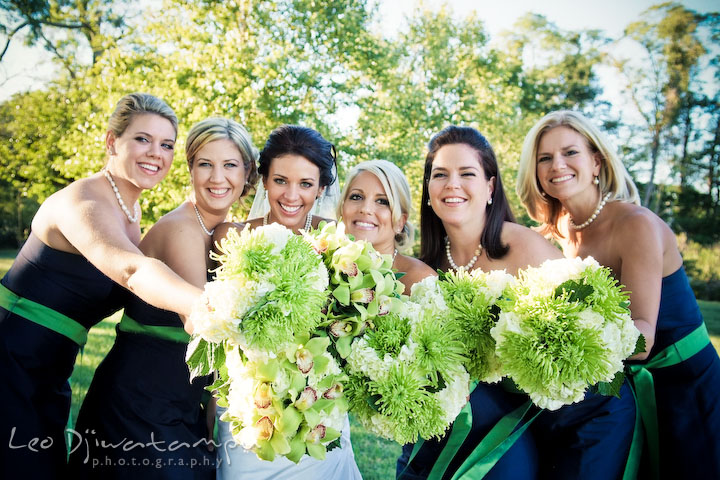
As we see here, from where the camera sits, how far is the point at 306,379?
1729 mm

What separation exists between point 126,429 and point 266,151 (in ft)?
6.89

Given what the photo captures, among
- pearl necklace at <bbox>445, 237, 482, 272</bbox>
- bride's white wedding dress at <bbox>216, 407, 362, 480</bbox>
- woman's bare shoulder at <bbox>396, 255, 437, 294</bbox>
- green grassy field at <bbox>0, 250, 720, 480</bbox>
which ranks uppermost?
pearl necklace at <bbox>445, 237, 482, 272</bbox>

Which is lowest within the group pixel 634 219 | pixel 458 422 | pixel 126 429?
pixel 126 429

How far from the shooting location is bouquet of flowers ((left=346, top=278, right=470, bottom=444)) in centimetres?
183

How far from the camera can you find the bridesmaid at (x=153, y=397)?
294 centimetres

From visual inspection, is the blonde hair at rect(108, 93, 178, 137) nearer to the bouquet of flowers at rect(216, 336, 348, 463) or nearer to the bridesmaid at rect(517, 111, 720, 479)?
the bouquet of flowers at rect(216, 336, 348, 463)

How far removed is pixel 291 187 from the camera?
3.75 meters

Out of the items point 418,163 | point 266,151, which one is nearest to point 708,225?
point 418,163

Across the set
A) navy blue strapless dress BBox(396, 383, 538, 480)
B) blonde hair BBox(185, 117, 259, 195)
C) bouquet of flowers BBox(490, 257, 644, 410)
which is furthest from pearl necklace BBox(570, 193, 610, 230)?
blonde hair BBox(185, 117, 259, 195)

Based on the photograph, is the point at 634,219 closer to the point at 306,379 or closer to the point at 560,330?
the point at 560,330

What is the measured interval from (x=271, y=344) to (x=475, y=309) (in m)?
0.96

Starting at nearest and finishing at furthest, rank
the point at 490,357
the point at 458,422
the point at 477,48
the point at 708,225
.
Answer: the point at 490,357
the point at 458,422
the point at 477,48
the point at 708,225

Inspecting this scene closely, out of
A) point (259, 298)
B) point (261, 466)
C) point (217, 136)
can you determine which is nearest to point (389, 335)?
point (259, 298)

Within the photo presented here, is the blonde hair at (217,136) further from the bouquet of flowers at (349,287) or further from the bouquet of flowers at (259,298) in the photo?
the bouquet of flowers at (259,298)
